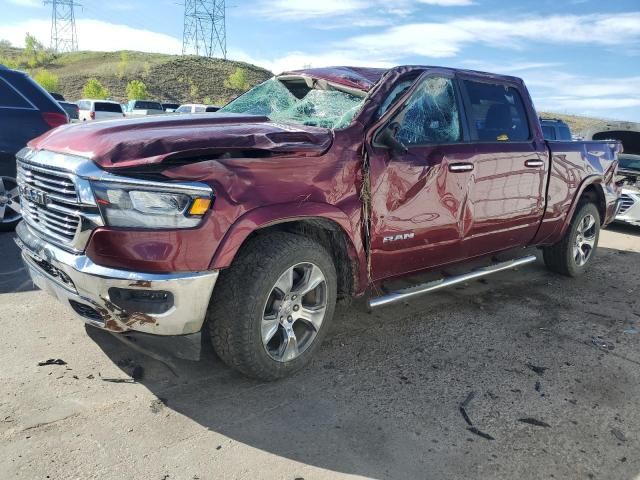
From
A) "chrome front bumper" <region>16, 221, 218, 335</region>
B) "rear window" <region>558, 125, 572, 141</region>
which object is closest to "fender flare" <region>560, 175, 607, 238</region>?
"chrome front bumper" <region>16, 221, 218, 335</region>

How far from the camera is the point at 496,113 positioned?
465 centimetres

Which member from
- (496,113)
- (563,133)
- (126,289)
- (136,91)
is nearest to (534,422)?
(126,289)

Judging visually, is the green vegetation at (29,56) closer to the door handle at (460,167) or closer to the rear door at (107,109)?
the rear door at (107,109)

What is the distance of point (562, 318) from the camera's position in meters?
4.63

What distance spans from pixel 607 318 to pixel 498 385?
2001mm

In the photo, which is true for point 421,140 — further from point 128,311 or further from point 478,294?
point 128,311

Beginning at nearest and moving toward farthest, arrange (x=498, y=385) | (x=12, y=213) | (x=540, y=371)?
(x=498, y=385) < (x=540, y=371) < (x=12, y=213)

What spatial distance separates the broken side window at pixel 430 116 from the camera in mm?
3728

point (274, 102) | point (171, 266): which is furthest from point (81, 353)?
point (274, 102)

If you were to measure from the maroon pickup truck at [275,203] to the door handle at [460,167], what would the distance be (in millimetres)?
31

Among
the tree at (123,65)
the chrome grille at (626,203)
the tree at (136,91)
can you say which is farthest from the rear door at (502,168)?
the tree at (123,65)

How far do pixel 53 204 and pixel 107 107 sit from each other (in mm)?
24431

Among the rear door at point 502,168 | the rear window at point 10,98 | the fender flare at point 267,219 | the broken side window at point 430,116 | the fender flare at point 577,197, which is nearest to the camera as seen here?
the fender flare at point 267,219

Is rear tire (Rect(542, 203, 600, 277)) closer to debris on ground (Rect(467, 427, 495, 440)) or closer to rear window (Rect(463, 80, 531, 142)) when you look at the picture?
rear window (Rect(463, 80, 531, 142))
